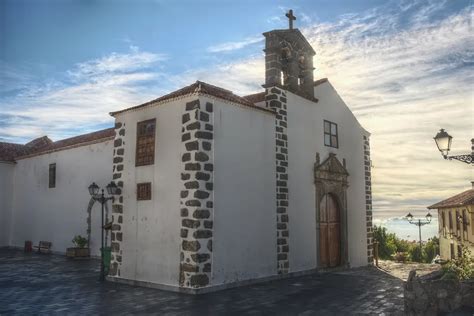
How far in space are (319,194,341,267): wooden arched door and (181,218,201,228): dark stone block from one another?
5.23 metres

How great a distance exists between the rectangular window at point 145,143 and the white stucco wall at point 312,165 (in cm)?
391

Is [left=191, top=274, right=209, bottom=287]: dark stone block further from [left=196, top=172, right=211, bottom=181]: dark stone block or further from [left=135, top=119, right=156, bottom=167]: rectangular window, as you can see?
[left=135, top=119, right=156, bottom=167]: rectangular window

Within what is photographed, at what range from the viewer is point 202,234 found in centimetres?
945

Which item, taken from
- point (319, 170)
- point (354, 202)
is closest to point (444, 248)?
point (354, 202)

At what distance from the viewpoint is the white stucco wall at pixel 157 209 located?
991 cm

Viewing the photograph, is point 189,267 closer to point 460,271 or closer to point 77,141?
point 460,271

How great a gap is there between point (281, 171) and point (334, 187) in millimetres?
2972

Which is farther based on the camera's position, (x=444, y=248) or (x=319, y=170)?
(x=444, y=248)

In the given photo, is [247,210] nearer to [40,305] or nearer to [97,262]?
[40,305]

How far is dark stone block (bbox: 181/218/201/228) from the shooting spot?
30.9 ft

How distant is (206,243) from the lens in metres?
9.52

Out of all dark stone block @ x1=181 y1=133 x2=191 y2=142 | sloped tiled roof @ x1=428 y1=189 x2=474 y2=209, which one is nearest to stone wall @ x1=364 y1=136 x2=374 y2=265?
dark stone block @ x1=181 y1=133 x2=191 y2=142

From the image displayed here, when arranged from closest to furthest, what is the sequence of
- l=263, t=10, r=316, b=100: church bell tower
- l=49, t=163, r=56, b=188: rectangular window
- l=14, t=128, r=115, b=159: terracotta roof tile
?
l=263, t=10, r=316, b=100: church bell tower < l=14, t=128, r=115, b=159: terracotta roof tile < l=49, t=163, r=56, b=188: rectangular window

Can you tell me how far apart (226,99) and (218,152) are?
1.32m
